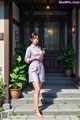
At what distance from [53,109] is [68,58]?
3526mm

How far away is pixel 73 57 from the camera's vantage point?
11250 mm

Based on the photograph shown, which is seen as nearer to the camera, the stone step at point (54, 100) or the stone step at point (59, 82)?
the stone step at point (54, 100)

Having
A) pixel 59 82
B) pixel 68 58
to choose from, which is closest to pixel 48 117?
pixel 59 82

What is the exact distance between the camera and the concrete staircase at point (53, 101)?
797 centimetres

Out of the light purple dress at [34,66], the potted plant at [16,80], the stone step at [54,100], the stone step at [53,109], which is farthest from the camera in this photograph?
the stone step at [54,100]

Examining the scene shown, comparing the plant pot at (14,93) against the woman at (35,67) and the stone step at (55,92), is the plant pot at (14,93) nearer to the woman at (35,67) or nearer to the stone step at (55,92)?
the stone step at (55,92)

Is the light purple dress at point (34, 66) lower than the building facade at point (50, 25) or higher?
lower

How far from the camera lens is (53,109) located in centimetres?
812

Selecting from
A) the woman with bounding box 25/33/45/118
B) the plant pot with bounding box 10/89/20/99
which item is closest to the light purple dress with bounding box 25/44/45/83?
the woman with bounding box 25/33/45/118

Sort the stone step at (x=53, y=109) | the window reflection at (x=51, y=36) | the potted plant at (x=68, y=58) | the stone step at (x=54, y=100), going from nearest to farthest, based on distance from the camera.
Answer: the stone step at (x=53, y=109), the stone step at (x=54, y=100), the potted plant at (x=68, y=58), the window reflection at (x=51, y=36)

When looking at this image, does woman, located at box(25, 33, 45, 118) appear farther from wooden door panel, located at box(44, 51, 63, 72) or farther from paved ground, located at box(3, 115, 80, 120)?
wooden door panel, located at box(44, 51, 63, 72)

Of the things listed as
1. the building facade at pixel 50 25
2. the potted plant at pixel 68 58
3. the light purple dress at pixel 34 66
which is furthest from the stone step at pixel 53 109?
the building facade at pixel 50 25

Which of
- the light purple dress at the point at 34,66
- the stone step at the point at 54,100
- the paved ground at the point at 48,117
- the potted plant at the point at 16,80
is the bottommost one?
the paved ground at the point at 48,117

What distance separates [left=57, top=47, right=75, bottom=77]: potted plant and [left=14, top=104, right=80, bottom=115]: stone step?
290 centimetres
